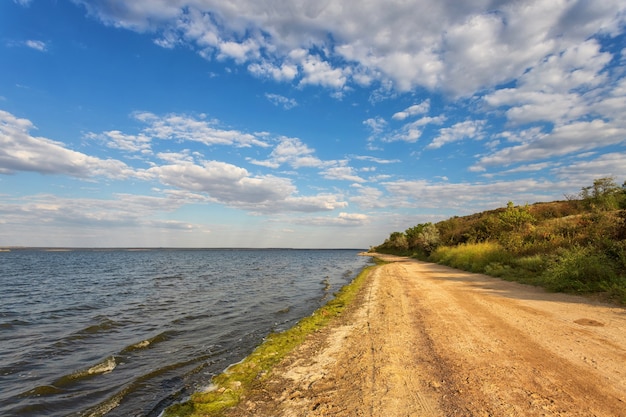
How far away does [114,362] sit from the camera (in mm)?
9328

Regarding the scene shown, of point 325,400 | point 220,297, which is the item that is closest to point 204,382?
point 325,400

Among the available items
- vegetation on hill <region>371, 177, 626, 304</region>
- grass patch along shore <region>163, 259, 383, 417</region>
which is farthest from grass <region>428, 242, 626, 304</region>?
grass patch along shore <region>163, 259, 383, 417</region>

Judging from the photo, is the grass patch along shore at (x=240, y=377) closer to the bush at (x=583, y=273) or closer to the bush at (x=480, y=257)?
the bush at (x=583, y=273)

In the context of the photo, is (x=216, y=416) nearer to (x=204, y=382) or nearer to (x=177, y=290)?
(x=204, y=382)

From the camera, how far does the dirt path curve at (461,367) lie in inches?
190

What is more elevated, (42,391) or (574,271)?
(574,271)

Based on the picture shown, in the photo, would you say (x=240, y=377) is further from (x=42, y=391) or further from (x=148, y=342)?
(x=148, y=342)

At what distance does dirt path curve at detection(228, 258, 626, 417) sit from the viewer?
4832mm

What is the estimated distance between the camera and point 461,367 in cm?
625

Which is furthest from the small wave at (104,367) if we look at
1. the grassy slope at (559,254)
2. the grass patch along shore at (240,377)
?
the grassy slope at (559,254)

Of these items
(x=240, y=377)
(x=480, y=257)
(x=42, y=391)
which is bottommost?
(x=42, y=391)

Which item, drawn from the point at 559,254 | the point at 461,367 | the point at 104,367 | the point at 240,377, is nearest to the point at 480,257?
the point at 559,254

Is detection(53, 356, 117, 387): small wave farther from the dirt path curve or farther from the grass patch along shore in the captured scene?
the dirt path curve

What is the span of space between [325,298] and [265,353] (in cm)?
1099
